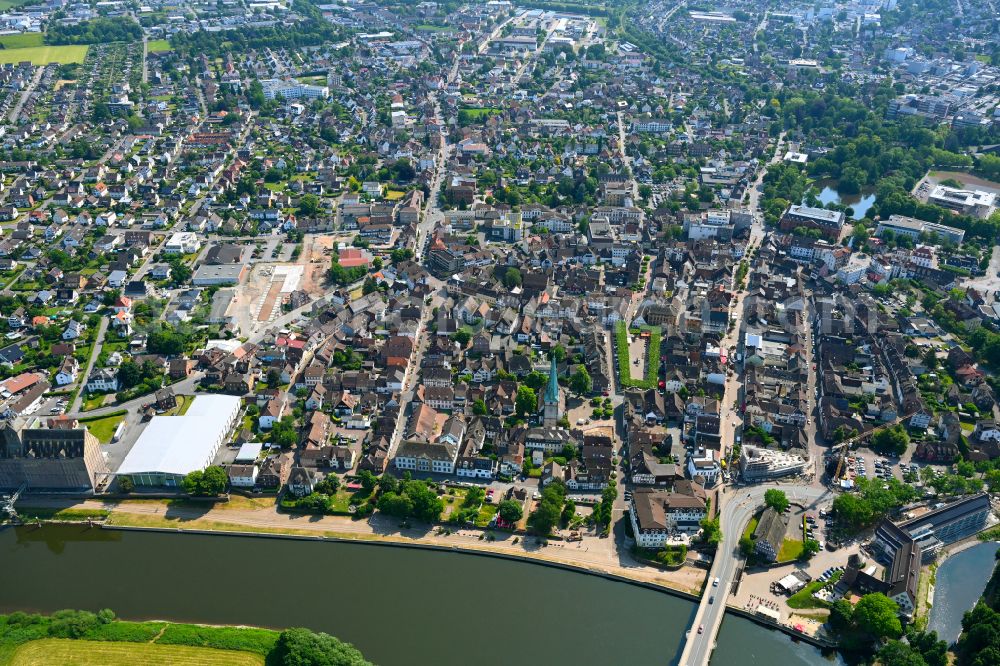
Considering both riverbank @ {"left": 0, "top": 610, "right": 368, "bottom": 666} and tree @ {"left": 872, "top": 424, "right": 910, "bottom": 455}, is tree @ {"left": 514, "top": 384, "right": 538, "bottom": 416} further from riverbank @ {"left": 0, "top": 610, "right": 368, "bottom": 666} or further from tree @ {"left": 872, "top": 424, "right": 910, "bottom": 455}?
tree @ {"left": 872, "top": 424, "right": 910, "bottom": 455}

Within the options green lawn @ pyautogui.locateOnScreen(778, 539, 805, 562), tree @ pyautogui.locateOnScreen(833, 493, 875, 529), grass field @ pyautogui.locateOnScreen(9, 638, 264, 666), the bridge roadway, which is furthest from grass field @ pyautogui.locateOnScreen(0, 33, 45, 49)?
tree @ pyautogui.locateOnScreen(833, 493, 875, 529)

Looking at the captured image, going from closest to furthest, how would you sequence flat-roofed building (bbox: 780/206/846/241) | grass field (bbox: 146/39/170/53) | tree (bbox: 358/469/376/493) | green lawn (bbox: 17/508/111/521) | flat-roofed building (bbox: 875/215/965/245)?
green lawn (bbox: 17/508/111/521)
tree (bbox: 358/469/376/493)
flat-roofed building (bbox: 875/215/965/245)
flat-roofed building (bbox: 780/206/846/241)
grass field (bbox: 146/39/170/53)

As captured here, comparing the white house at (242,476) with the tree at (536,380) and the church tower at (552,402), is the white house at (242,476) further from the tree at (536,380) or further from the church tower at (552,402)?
the tree at (536,380)

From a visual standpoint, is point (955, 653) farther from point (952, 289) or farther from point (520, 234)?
point (520, 234)

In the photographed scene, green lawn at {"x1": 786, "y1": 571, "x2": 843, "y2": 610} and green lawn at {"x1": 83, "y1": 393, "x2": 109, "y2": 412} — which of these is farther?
green lawn at {"x1": 83, "y1": 393, "x2": 109, "y2": 412}

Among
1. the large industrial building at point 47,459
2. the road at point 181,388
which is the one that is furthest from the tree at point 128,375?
the large industrial building at point 47,459

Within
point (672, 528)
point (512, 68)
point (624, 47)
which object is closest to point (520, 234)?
point (672, 528)

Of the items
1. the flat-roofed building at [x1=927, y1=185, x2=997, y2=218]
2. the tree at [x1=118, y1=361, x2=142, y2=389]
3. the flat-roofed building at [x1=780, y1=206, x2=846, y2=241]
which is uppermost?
the flat-roofed building at [x1=927, y1=185, x2=997, y2=218]
